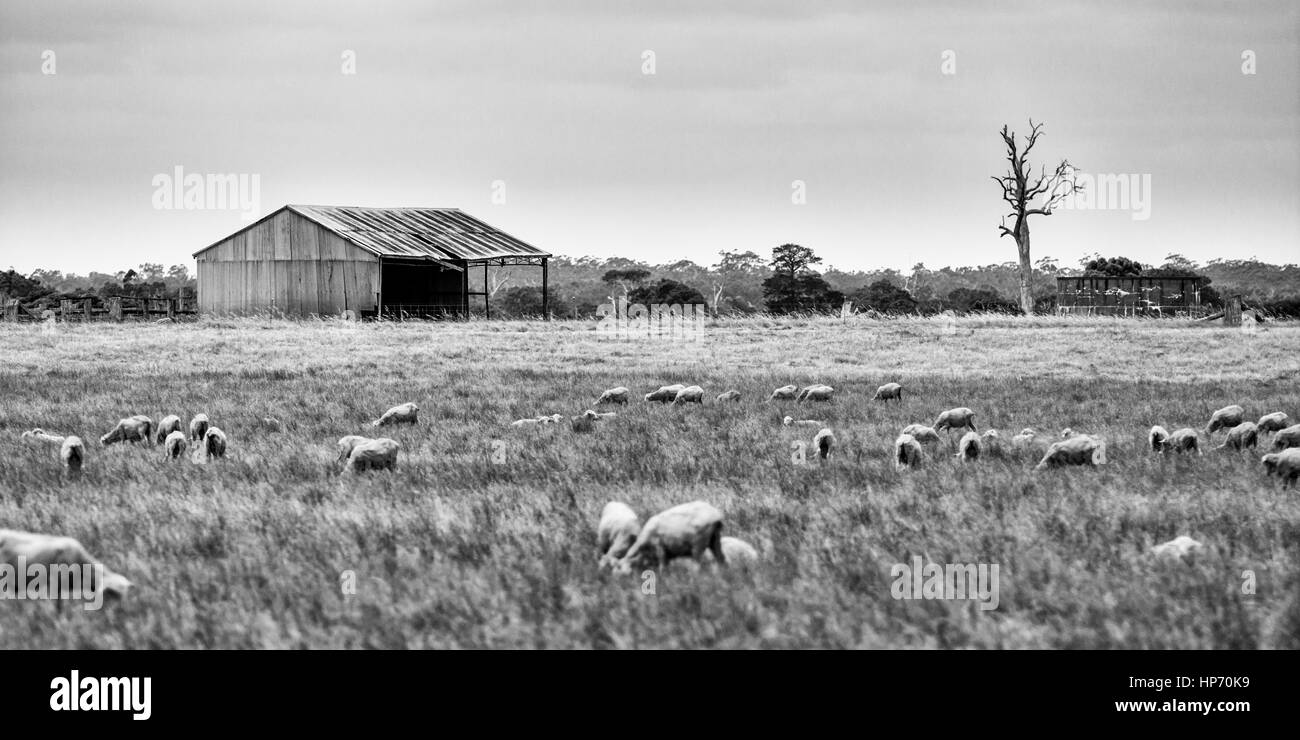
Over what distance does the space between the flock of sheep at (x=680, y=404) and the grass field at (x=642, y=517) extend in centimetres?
20

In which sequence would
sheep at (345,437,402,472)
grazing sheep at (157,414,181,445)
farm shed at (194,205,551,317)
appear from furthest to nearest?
farm shed at (194,205,551,317) < grazing sheep at (157,414,181,445) < sheep at (345,437,402,472)

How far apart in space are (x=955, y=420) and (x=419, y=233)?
44.6m

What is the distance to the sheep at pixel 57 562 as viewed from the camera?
290 inches

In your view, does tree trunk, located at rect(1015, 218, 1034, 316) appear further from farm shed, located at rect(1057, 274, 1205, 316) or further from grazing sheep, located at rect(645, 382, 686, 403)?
grazing sheep, located at rect(645, 382, 686, 403)

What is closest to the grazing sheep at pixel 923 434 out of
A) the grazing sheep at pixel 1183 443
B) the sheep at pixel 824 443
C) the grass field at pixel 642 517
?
the grass field at pixel 642 517

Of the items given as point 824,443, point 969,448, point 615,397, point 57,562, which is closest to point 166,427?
point 615,397

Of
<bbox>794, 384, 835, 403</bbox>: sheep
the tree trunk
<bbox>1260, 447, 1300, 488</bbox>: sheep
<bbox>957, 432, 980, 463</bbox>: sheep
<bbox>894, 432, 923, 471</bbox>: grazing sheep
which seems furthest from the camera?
the tree trunk

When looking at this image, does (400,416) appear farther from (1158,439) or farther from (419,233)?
(419,233)

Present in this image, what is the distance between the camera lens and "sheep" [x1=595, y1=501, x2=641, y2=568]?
8.12 meters

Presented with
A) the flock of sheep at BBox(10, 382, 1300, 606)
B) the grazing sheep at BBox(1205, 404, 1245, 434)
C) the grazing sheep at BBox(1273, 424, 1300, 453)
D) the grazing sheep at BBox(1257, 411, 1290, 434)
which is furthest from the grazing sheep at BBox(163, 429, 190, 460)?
the grazing sheep at BBox(1257, 411, 1290, 434)

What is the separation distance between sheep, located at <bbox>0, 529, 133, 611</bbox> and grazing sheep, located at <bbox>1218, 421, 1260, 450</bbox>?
11.4 meters

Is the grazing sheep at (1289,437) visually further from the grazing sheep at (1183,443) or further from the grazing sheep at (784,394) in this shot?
the grazing sheep at (784,394)

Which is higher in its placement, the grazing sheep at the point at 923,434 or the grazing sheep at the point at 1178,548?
the grazing sheep at the point at 923,434
